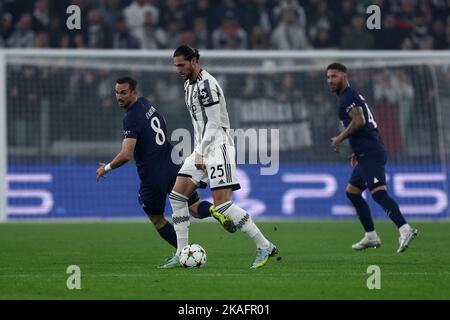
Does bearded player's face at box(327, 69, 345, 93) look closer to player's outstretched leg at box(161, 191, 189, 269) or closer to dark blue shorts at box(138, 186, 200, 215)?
dark blue shorts at box(138, 186, 200, 215)

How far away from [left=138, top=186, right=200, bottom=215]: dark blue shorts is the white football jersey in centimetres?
92

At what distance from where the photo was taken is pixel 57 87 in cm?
2120

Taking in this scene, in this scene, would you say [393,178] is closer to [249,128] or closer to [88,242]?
[249,128]

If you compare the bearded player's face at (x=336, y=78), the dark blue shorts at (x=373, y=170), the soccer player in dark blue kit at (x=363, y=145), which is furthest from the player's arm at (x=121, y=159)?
the dark blue shorts at (x=373, y=170)

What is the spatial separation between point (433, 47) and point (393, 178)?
5048mm

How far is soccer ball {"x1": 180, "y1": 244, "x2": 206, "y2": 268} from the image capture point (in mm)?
10938

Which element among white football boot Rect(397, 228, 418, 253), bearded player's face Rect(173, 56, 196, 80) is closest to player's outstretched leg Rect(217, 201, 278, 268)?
bearded player's face Rect(173, 56, 196, 80)

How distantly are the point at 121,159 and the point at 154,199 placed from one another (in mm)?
746

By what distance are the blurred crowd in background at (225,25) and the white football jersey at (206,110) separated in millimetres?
12278

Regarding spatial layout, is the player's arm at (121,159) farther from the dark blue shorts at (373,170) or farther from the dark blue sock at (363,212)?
the dark blue sock at (363,212)

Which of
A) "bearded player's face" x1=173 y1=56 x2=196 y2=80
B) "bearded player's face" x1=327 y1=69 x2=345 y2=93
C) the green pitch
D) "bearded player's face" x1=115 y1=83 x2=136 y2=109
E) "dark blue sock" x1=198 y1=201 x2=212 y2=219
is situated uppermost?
"bearded player's face" x1=327 y1=69 x2=345 y2=93

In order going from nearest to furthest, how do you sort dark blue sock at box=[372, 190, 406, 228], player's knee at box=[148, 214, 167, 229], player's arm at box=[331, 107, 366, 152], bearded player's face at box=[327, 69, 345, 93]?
1. player's knee at box=[148, 214, 167, 229]
2. dark blue sock at box=[372, 190, 406, 228]
3. player's arm at box=[331, 107, 366, 152]
4. bearded player's face at box=[327, 69, 345, 93]
